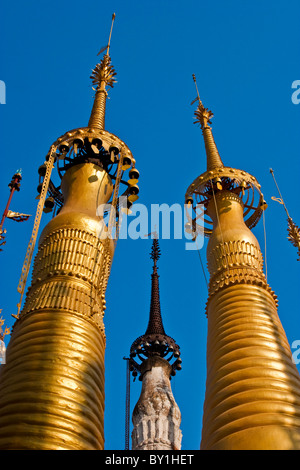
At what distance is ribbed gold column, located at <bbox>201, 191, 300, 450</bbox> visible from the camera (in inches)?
272

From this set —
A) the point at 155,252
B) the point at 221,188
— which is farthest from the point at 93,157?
the point at 155,252

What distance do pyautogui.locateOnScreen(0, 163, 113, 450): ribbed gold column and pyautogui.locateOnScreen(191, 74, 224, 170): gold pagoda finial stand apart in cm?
A: 320

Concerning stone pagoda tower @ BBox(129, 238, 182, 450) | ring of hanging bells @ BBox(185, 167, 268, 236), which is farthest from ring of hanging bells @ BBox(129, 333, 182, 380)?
ring of hanging bells @ BBox(185, 167, 268, 236)

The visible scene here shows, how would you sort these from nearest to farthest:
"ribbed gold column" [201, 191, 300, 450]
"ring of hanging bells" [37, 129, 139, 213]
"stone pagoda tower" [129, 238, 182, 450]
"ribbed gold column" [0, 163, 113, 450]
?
"ribbed gold column" [0, 163, 113, 450], "ribbed gold column" [201, 191, 300, 450], "ring of hanging bells" [37, 129, 139, 213], "stone pagoda tower" [129, 238, 182, 450]

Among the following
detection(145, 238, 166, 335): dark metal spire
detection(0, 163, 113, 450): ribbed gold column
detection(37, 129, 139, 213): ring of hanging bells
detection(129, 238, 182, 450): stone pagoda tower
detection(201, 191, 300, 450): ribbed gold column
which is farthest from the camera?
detection(145, 238, 166, 335): dark metal spire

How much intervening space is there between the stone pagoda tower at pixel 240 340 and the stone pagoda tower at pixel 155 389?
269 inches

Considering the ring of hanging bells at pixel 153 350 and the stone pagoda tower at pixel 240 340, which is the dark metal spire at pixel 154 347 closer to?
the ring of hanging bells at pixel 153 350

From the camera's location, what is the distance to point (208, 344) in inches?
370

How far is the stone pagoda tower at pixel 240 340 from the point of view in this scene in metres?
6.99

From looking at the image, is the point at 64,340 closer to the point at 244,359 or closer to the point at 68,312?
the point at 68,312

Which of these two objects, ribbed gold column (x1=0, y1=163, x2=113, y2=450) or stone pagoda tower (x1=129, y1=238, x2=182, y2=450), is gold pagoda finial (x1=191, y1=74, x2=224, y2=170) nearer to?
ribbed gold column (x1=0, y1=163, x2=113, y2=450)

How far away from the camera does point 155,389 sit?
18312 mm
